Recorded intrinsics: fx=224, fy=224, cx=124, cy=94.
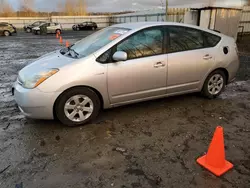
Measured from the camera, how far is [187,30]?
14.5ft

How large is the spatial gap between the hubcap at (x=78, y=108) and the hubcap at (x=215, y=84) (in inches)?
102

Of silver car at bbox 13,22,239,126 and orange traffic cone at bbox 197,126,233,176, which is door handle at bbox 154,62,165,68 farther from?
orange traffic cone at bbox 197,126,233,176

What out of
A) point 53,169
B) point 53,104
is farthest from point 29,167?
point 53,104

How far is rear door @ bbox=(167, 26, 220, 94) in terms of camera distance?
417 centimetres

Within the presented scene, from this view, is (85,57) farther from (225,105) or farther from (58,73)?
(225,105)

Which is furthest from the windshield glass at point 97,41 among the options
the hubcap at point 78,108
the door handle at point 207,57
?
the door handle at point 207,57

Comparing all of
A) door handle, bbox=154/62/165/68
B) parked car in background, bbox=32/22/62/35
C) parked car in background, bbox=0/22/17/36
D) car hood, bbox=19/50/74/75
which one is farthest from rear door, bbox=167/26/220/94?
parked car in background, bbox=32/22/62/35

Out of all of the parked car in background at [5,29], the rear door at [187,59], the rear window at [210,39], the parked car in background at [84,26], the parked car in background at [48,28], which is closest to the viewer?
the rear door at [187,59]

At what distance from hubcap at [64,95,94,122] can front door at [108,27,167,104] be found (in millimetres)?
405

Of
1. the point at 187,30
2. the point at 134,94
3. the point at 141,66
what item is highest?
the point at 187,30

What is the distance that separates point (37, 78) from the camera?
345cm

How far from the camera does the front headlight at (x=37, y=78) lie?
3.40 meters

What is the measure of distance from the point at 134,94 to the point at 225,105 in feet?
6.56

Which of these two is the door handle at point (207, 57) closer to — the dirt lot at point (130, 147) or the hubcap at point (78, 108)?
the dirt lot at point (130, 147)
